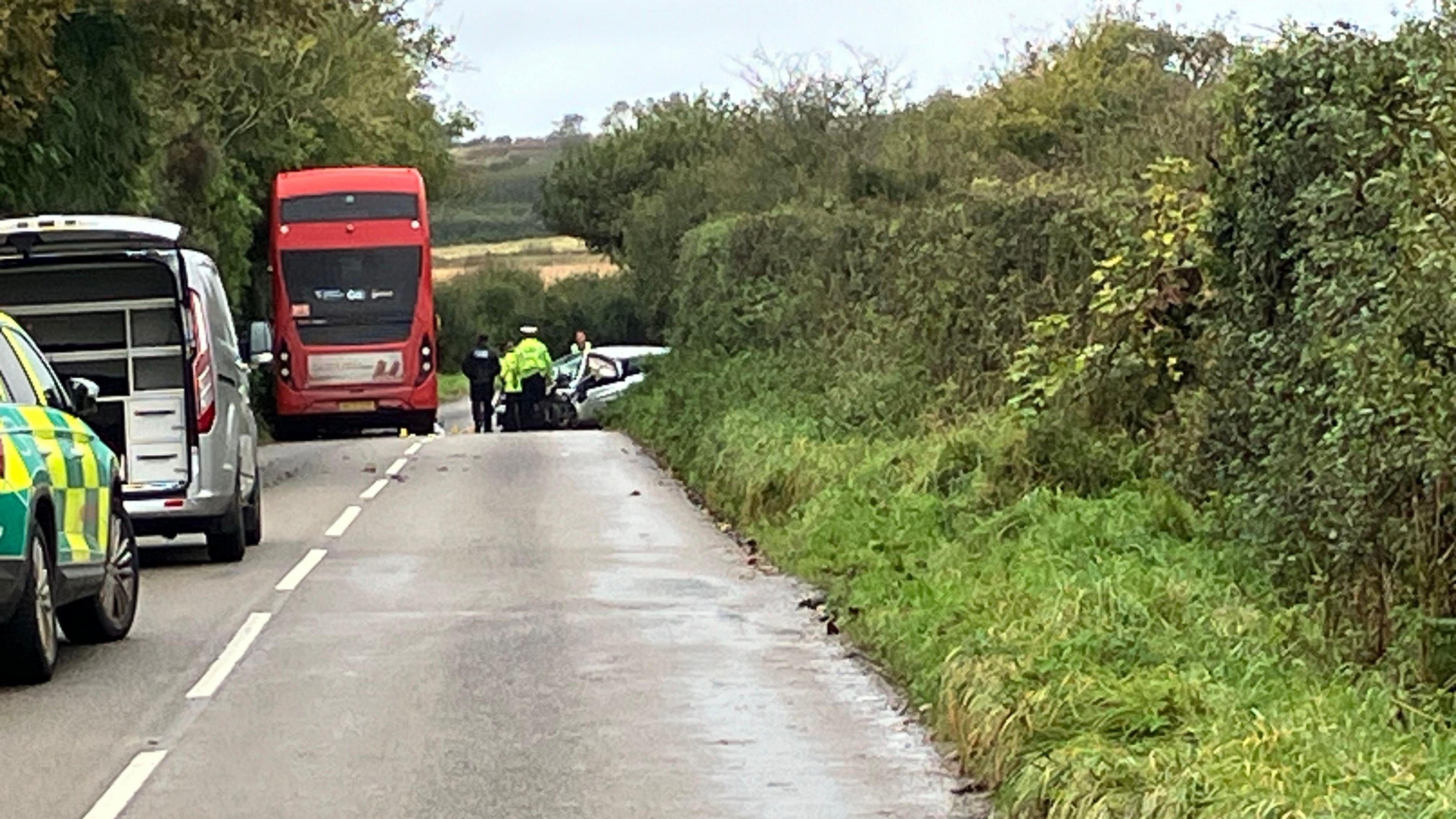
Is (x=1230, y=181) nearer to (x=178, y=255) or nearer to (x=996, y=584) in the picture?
(x=996, y=584)

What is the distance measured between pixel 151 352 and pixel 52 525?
20.8 ft

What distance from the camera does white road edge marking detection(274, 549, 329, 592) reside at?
1625cm

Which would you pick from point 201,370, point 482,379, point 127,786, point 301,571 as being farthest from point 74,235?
point 482,379

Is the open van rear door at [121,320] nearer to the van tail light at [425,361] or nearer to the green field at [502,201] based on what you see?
the van tail light at [425,361]

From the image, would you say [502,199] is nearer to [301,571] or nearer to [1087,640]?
[301,571]

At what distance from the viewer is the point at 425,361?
39.8m

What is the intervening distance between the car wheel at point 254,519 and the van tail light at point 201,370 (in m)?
1.38

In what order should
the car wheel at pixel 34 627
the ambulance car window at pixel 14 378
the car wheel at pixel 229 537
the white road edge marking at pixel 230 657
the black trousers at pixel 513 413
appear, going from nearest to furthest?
1. the car wheel at pixel 34 627
2. the white road edge marking at pixel 230 657
3. the ambulance car window at pixel 14 378
4. the car wheel at pixel 229 537
5. the black trousers at pixel 513 413

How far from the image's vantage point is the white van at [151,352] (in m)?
17.3

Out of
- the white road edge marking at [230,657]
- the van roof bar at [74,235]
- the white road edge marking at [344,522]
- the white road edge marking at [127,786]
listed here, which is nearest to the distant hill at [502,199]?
the white road edge marking at [344,522]

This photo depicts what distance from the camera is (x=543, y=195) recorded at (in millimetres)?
73188

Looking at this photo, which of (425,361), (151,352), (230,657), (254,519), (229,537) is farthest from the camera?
(425,361)

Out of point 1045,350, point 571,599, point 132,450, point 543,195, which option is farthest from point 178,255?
point 543,195

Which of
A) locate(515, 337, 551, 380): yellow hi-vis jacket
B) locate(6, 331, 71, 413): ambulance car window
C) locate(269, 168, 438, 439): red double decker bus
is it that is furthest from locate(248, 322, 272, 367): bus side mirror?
locate(515, 337, 551, 380): yellow hi-vis jacket
